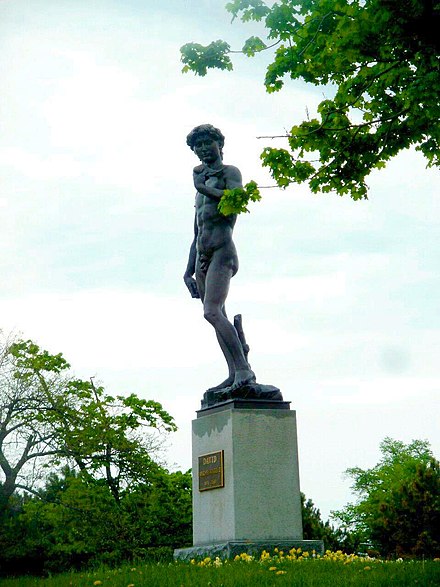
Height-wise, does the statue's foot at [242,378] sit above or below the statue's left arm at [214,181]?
below

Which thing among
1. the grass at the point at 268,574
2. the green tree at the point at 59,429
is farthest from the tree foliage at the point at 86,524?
the grass at the point at 268,574

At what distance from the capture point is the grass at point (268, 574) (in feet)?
23.8

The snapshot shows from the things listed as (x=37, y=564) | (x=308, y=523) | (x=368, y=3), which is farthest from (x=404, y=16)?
(x=37, y=564)

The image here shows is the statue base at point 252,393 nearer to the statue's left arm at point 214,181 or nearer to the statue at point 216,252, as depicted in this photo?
the statue at point 216,252

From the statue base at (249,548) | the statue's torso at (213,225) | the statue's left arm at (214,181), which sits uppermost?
the statue's left arm at (214,181)

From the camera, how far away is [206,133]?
11555 mm

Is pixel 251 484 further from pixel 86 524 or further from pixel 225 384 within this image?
pixel 86 524

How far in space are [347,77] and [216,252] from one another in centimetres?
282

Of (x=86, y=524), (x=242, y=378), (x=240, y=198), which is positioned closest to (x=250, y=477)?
(x=242, y=378)

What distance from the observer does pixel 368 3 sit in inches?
354

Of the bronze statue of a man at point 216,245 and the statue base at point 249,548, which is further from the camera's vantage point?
the bronze statue of a man at point 216,245

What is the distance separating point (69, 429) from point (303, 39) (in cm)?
2022

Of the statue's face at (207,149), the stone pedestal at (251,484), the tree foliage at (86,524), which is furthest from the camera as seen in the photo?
the tree foliage at (86,524)

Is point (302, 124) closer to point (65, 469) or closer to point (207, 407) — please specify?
point (207, 407)
